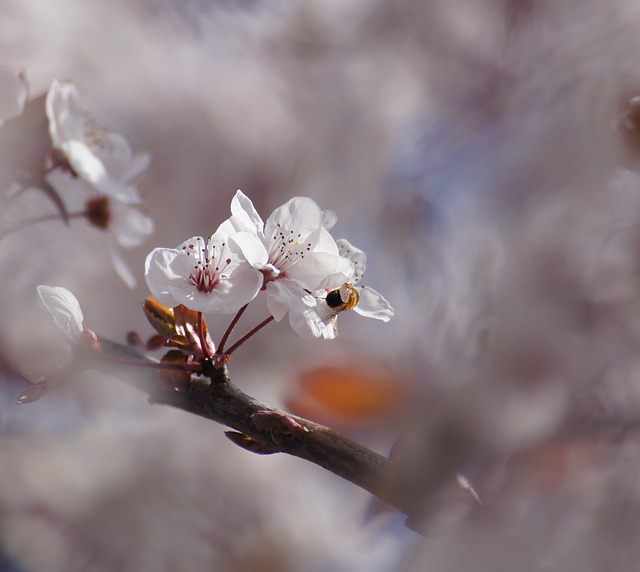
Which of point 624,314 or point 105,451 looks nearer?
point 624,314

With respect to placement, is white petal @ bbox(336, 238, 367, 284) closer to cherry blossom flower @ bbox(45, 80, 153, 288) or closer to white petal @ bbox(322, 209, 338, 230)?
white petal @ bbox(322, 209, 338, 230)

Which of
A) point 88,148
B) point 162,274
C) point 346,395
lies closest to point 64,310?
point 162,274

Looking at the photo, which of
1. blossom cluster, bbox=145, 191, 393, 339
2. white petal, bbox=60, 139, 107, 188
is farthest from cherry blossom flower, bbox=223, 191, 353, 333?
white petal, bbox=60, 139, 107, 188

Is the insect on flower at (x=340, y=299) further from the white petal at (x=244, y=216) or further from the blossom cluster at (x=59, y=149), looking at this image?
the blossom cluster at (x=59, y=149)

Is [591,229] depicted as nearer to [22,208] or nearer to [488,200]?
[488,200]

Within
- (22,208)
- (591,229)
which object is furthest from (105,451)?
(591,229)

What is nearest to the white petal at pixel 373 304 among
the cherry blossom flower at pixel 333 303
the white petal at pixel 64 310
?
the cherry blossom flower at pixel 333 303

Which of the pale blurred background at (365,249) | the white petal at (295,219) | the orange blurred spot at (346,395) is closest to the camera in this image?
the pale blurred background at (365,249)
